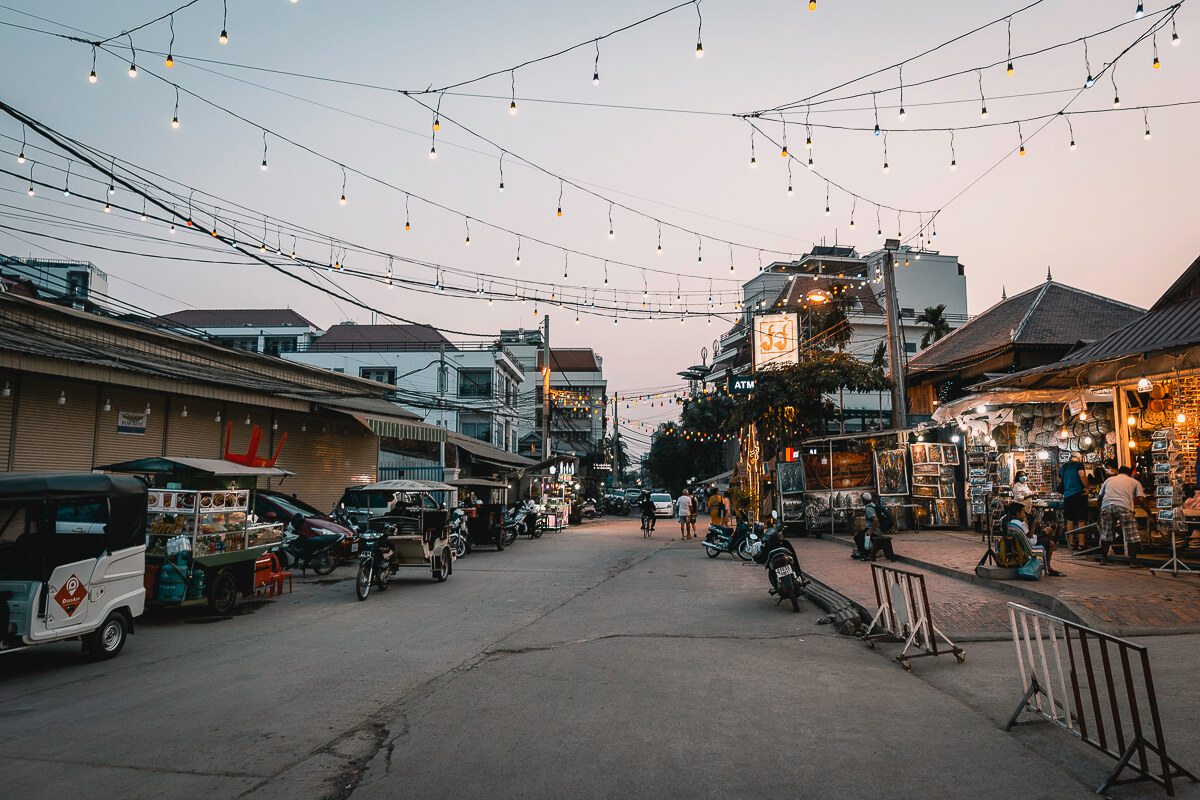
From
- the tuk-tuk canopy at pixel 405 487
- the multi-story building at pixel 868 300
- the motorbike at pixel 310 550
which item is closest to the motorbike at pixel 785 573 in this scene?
the tuk-tuk canopy at pixel 405 487

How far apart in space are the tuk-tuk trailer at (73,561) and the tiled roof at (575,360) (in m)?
80.9

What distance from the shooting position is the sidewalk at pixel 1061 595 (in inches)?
346

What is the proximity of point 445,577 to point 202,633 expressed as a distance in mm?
6106

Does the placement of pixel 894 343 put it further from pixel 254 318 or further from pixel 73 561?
pixel 254 318

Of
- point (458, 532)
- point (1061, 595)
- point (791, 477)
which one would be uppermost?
point (791, 477)

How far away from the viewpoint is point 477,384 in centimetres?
5206

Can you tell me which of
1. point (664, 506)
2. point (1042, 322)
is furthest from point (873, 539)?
point (664, 506)

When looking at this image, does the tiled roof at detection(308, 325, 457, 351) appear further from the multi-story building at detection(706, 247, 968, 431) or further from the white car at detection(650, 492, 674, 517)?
the multi-story building at detection(706, 247, 968, 431)

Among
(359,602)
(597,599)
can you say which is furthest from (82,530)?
(597,599)

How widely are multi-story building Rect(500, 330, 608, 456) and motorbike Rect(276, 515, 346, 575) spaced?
45.4 meters

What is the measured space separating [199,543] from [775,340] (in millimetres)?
23281

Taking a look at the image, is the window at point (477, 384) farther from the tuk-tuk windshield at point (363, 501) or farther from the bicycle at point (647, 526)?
the tuk-tuk windshield at point (363, 501)

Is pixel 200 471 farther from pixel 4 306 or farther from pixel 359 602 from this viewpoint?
pixel 4 306

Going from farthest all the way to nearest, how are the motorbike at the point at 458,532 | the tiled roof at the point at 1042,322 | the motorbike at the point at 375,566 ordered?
the tiled roof at the point at 1042,322, the motorbike at the point at 458,532, the motorbike at the point at 375,566
